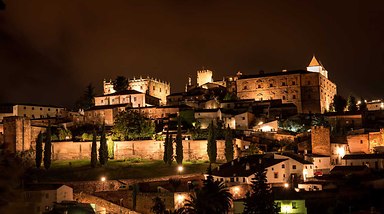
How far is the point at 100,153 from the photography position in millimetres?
55844

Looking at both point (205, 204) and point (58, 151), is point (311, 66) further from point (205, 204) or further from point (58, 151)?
point (205, 204)

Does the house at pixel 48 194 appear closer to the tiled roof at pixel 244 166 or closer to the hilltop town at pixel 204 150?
the hilltop town at pixel 204 150

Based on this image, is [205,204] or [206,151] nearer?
[205,204]

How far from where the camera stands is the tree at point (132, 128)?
206 ft

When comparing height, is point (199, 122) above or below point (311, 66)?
below

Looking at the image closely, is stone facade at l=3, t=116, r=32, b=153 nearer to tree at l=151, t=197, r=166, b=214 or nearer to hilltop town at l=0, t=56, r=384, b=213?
hilltop town at l=0, t=56, r=384, b=213

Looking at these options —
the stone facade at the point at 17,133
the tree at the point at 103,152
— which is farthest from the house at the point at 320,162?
the stone facade at the point at 17,133

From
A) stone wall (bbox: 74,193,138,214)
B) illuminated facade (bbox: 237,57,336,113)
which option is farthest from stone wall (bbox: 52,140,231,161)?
illuminated facade (bbox: 237,57,336,113)

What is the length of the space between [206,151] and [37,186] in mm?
21215

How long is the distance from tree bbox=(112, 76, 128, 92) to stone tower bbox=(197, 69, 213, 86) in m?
19.2

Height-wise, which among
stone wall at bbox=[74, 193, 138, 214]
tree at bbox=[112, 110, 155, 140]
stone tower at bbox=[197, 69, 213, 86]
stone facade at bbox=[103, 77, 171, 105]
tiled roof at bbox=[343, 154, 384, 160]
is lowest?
stone wall at bbox=[74, 193, 138, 214]

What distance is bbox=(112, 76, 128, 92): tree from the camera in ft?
325

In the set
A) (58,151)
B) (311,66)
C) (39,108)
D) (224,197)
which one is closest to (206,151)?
(58,151)

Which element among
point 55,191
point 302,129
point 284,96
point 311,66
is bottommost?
point 55,191
